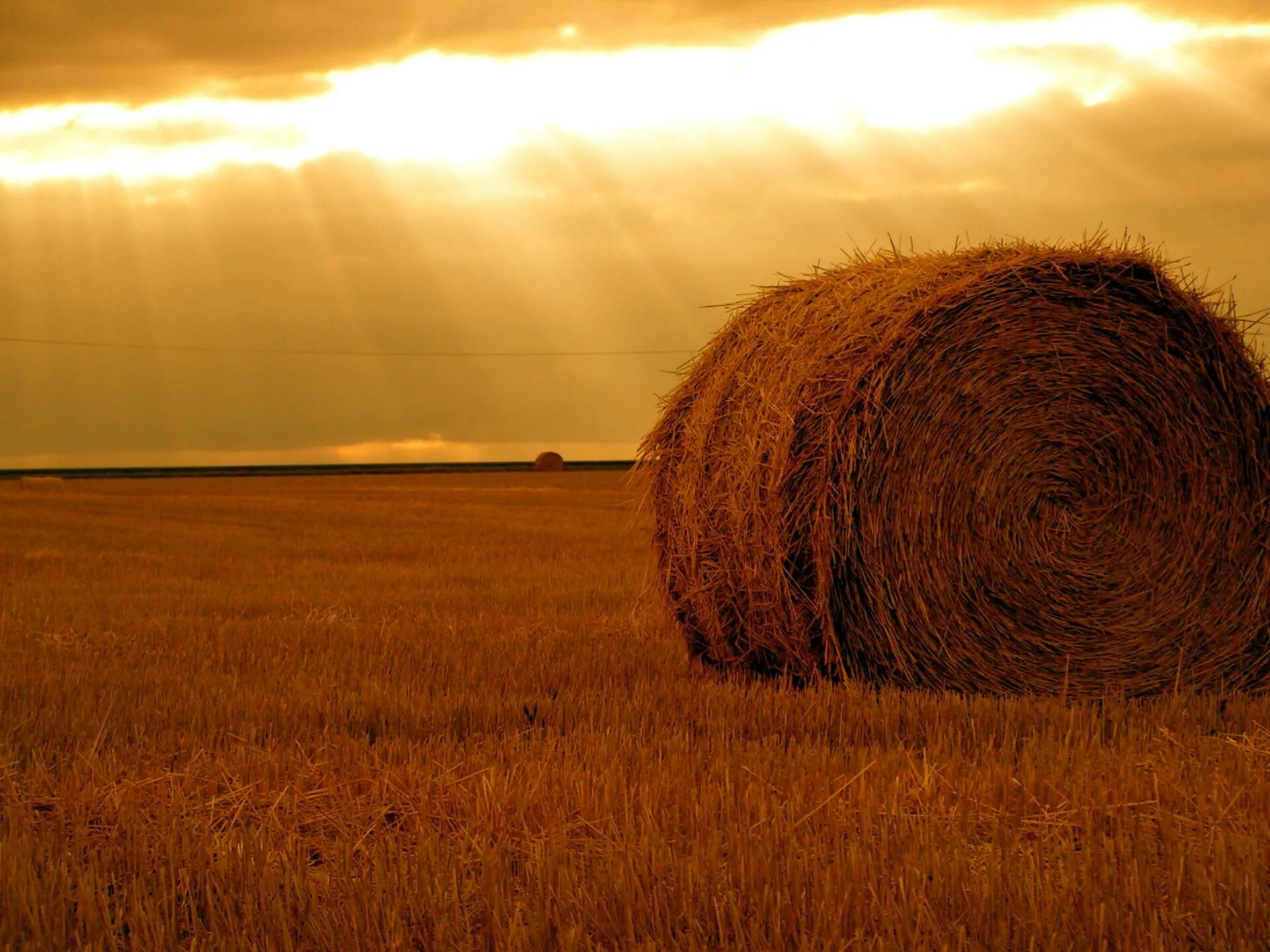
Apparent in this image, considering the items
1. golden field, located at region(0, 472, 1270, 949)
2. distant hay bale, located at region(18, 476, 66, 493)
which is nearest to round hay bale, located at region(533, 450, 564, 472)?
distant hay bale, located at region(18, 476, 66, 493)

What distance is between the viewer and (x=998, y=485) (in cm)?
759

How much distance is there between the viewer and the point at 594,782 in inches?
187

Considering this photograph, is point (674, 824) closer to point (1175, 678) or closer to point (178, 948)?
point (178, 948)

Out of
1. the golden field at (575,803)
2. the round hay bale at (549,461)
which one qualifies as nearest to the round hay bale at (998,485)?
the golden field at (575,803)

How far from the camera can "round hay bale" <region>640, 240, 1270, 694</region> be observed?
289 inches

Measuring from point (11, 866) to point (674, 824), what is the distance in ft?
6.60

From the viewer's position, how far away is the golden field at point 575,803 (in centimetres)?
353

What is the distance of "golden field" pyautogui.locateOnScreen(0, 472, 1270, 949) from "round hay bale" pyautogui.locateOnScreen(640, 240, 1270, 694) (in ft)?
1.45

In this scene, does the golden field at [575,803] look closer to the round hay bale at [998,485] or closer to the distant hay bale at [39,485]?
the round hay bale at [998,485]

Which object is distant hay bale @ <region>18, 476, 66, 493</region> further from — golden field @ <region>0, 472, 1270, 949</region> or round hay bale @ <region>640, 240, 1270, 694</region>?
A: round hay bale @ <region>640, 240, 1270, 694</region>

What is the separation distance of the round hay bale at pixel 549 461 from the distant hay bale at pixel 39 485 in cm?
2086

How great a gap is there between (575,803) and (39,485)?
41.4 m

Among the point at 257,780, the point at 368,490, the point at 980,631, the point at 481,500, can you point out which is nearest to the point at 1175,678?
the point at 980,631

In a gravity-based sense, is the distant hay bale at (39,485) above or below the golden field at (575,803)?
above
